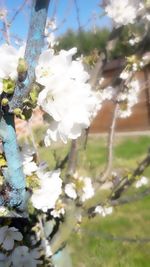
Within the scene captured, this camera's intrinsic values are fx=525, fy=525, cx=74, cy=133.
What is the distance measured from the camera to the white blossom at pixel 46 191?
1.66 metres

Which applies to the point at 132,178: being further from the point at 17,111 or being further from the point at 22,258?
the point at 17,111

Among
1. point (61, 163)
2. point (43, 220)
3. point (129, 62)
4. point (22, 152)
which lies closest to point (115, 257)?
point (61, 163)

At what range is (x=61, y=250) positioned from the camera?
293 cm

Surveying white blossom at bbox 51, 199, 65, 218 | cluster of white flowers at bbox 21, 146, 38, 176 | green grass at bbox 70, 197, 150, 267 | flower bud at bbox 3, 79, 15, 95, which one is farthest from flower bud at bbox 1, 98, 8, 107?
green grass at bbox 70, 197, 150, 267

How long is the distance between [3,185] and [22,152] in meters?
0.26

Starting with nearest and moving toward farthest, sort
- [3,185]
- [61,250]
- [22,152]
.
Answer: [3,185]
[22,152]
[61,250]

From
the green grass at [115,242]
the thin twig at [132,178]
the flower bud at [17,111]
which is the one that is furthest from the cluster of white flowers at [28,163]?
the green grass at [115,242]

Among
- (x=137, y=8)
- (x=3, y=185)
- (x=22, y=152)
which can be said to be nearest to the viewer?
(x=3, y=185)

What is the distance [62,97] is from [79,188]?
5.25 feet

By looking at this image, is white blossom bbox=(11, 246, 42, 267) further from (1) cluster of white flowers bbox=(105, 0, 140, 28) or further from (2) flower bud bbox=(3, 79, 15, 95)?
(1) cluster of white flowers bbox=(105, 0, 140, 28)

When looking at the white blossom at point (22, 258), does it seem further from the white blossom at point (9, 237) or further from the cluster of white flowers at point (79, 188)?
the cluster of white flowers at point (79, 188)

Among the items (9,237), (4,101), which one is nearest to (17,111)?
(4,101)

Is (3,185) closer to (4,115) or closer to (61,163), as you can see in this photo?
(4,115)

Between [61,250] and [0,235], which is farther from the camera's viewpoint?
[61,250]
